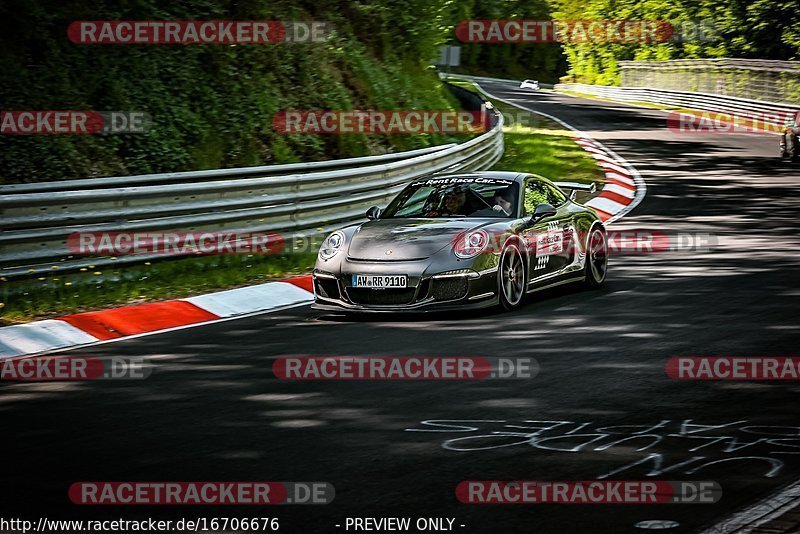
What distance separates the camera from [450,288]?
10242 millimetres

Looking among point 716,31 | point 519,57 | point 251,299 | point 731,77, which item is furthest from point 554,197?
point 519,57

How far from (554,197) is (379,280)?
2771 mm

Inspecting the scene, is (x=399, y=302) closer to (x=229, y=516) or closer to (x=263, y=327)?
(x=263, y=327)

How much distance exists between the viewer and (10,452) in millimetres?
6098

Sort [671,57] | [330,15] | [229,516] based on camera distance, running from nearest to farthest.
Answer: [229,516]
[330,15]
[671,57]

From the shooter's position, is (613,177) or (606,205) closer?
(606,205)

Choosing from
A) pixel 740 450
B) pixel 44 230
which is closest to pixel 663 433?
pixel 740 450

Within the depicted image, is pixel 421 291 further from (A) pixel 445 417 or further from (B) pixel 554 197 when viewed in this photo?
(A) pixel 445 417

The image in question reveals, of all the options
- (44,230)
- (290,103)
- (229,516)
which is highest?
(290,103)

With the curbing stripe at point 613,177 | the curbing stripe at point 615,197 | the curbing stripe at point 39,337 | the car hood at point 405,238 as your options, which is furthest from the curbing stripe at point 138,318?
the curbing stripe at point 615,197

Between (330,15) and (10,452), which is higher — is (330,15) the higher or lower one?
the higher one

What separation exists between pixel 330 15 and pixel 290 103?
551 centimetres

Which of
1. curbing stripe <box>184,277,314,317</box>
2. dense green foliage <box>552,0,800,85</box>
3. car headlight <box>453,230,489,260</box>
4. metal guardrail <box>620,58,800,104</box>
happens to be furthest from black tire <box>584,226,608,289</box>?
dense green foliage <box>552,0,800,85</box>

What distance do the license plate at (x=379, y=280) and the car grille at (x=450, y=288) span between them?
0.92 ft
